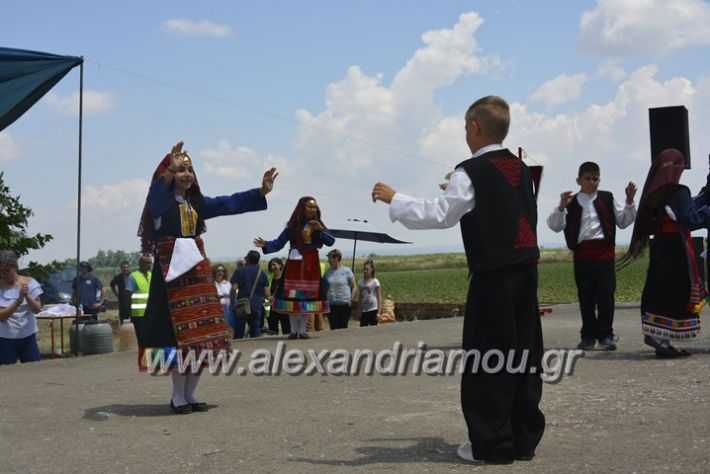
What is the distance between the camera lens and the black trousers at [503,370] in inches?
197

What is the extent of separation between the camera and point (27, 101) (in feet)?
38.8

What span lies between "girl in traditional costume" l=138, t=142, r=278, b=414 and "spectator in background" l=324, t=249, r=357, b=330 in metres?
7.91

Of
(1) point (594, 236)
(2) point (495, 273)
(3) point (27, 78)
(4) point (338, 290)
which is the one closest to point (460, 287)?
(4) point (338, 290)

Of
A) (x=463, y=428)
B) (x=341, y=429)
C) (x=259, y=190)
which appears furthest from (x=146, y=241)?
(x=463, y=428)

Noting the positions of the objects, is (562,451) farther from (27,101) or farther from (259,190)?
(27,101)

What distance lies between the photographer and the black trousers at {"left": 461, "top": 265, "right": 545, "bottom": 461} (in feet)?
16.4

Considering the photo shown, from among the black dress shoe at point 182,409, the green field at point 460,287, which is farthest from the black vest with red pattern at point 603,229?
the green field at point 460,287

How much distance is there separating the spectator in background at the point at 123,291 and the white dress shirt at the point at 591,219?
734 centimetres

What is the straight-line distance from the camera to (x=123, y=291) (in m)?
15.4

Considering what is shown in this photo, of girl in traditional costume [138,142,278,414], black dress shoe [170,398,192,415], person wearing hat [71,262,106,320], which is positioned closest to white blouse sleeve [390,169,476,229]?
girl in traditional costume [138,142,278,414]

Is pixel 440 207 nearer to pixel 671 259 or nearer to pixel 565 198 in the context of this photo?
pixel 565 198

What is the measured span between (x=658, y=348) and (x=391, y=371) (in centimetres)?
266

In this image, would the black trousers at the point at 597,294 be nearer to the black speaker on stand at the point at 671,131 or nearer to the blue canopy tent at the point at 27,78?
the blue canopy tent at the point at 27,78

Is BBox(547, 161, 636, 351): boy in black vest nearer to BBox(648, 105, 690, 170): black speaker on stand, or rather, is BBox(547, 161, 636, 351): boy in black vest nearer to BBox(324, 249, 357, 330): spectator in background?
BBox(324, 249, 357, 330): spectator in background
